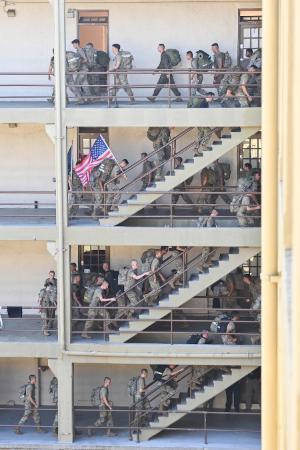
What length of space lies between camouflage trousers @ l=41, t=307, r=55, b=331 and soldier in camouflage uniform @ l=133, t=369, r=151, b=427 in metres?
2.12

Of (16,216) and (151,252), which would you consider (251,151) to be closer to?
(151,252)

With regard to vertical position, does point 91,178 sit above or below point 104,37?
below

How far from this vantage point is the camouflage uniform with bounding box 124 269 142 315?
65.3 ft

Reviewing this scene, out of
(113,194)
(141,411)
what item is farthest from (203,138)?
(141,411)

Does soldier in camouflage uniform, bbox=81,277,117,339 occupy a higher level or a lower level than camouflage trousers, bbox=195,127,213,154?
lower

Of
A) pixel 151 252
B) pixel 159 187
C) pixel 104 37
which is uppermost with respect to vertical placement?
pixel 104 37

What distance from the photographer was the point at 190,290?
19516 millimetres

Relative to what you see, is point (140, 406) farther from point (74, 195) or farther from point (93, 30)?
point (93, 30)

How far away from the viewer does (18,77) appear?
71.5 ft

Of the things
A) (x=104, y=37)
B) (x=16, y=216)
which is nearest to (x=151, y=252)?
(x=16, y=216)

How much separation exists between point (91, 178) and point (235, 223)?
3.02 meters

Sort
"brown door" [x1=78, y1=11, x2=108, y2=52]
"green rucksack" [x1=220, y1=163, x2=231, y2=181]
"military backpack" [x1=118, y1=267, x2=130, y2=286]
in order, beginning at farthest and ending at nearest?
"brown door" [x1=78, y1=11, x2=108, y2=52], "green rucksack" [x1=220, y1=163, x2=231, y2=181], "military backpack" [x1=118, y1=267, x2=130, y2=286]

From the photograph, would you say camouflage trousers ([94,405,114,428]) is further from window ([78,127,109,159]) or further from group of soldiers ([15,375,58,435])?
window ([78,127,109,159])

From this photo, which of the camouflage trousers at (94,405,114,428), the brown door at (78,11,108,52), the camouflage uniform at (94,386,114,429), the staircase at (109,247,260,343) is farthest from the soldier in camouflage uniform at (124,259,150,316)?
the brown door at (78,11,108,52)
